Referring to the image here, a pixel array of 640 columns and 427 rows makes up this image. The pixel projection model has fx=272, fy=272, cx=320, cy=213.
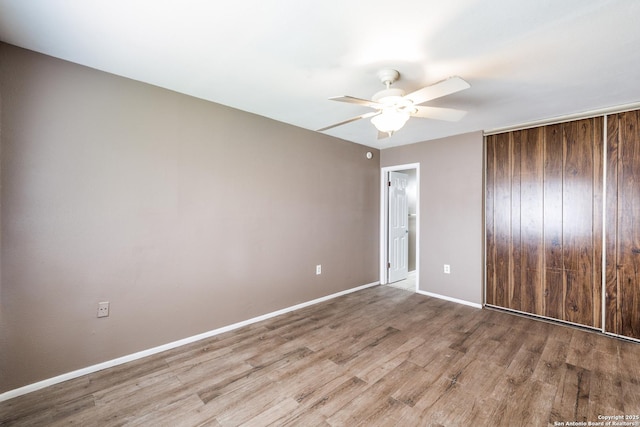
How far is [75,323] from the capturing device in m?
2.04

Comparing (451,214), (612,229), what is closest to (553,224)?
(612,229)


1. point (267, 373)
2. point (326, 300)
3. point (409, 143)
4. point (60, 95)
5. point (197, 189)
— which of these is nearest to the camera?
point (60, 95)

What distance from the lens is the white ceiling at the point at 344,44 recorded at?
4.83 ft

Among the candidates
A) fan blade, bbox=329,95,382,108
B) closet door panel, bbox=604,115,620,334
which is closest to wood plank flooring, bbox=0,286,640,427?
closet door panel, bbox=604,115,620,334

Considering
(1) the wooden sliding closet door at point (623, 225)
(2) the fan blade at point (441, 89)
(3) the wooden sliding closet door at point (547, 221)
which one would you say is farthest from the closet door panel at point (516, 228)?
(2) the fan blade at point (441, 89)

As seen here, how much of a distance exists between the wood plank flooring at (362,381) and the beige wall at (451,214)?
886 millimetres

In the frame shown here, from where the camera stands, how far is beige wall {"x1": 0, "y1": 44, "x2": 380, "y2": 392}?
6.08 ft

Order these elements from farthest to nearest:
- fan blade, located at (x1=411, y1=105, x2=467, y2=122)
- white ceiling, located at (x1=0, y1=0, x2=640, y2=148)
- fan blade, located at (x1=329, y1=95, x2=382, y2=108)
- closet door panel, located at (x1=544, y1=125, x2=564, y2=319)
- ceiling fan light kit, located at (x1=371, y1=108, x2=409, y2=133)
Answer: closet door panel, located at (x1=544, y1=125, x2=564, y2=319) → fan blade, located at (x1=411, y1=105, x2=467, y2=122) → ceiling fan light kit, located at (x1=371, y1=108, x2=409, y2=133) → fan blade, located at (x1=329, y1=95, x2=382, y2=108) → white ceiling, located at (x1=0, y1=0, x2=640, y2=148)

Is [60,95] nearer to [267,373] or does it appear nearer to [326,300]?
[267,373]

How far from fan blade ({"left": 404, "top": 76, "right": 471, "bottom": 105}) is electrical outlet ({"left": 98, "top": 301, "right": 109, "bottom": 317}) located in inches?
109

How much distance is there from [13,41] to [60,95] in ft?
1.15

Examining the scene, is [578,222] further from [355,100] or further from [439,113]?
[355,100]

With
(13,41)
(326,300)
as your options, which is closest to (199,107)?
(13,41)

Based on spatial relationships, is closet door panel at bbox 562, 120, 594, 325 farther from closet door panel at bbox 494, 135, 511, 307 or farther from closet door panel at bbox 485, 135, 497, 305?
closet door panel at bbox 485, 135, 497, 305
